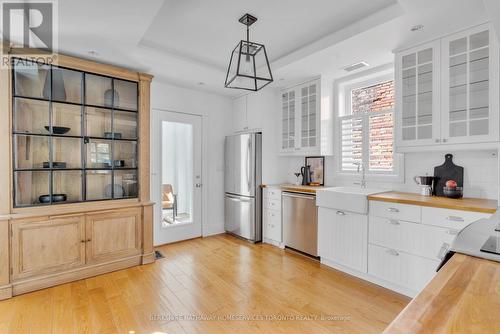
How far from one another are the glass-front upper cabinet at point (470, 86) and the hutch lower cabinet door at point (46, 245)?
3877mm

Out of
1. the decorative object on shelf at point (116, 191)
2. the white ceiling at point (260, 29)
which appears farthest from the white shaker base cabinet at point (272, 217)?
the decorative object on shelf at point (116, 191)

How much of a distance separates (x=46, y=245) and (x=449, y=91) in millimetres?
4212

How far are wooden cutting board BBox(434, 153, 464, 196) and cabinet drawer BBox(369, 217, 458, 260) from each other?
647 millimetres

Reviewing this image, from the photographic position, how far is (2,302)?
2.31 meters

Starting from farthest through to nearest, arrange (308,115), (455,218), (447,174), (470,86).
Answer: (308,115) < (447,174) < (470,86) < (455,218)

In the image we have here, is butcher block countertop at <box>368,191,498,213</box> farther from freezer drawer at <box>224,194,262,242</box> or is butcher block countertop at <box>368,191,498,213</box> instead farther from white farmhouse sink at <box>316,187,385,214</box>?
freezer drawer at <box>224,194,262,242</box>

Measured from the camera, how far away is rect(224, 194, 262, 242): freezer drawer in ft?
13.3

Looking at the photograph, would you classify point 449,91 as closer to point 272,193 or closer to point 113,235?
point 272,193

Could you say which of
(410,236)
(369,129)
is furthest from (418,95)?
(410,236)

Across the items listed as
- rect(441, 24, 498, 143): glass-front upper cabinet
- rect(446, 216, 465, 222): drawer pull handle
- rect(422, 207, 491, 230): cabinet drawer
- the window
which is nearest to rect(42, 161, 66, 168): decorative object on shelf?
the window

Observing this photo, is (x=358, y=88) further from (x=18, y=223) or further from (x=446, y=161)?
(x=18, y=223)

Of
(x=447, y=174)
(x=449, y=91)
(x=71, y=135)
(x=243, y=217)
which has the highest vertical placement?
(x=449, y=91)

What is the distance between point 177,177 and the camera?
4.09m

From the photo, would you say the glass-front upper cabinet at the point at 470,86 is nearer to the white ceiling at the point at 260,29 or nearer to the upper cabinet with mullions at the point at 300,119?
the white ceiling at the point at 260,29
